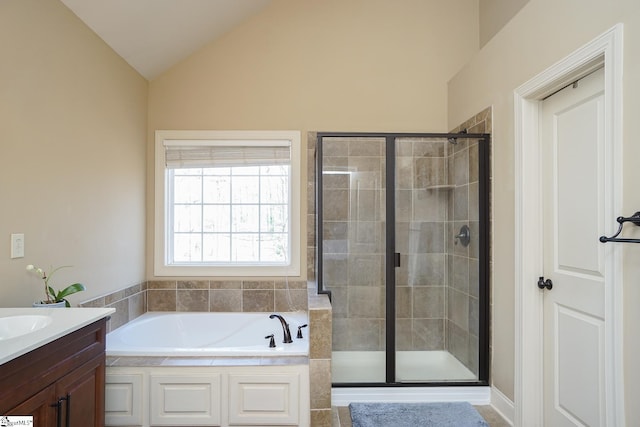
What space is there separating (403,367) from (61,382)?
6.72 feet

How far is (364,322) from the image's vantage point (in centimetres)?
280

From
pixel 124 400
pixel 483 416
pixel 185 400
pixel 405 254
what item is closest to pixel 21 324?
pixel 124 400

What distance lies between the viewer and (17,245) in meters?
1.78

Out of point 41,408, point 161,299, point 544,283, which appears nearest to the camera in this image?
point 41,408

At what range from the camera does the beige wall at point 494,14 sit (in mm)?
2705

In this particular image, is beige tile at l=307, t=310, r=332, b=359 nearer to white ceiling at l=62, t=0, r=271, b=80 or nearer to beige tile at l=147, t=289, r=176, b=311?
beige tile at l=147, t=289, r=176, b=311

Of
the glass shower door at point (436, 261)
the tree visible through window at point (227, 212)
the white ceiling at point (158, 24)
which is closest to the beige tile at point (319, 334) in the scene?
the glass shower door at point (436, 261)

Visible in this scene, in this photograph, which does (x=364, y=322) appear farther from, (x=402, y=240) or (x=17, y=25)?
(x=17, y=25)

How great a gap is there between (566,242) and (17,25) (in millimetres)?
2932

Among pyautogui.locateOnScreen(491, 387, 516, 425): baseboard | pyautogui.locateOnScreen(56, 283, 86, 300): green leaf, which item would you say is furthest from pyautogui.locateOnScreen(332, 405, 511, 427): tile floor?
pyautogui.locateOnScreen(56, 283, 86, 300): green leaf

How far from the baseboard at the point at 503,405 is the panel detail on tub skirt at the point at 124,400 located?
A: 2163 millimetres

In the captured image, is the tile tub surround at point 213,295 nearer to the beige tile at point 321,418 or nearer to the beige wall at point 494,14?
the beige tile at point 321,418

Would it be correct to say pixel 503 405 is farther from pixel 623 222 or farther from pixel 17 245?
pixel 17 245

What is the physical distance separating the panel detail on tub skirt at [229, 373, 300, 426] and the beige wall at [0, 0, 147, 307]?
118cm
